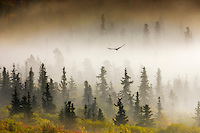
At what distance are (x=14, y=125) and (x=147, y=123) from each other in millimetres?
21291

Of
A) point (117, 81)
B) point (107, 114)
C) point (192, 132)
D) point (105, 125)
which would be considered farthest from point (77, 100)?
point (192, 132)

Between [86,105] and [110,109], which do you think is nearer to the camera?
[86,105]

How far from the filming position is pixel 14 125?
11977 mm

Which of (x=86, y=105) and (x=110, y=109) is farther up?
(x=86, y=105)

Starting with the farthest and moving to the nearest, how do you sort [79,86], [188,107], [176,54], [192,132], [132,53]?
[132,53], [176,54], [79,86], [188,107], [192,132]

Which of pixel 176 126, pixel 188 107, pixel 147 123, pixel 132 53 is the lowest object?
pixel 188 107

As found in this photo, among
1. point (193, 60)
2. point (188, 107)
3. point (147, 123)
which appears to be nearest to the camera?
point (147, 123)

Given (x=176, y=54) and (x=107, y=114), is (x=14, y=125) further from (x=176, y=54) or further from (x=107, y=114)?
(x=176, y=54)

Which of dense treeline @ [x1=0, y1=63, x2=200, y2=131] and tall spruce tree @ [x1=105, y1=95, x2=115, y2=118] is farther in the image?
tall spruce tree @ [x1=105, y1=95, x2=115, y2=118]

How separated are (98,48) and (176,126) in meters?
173

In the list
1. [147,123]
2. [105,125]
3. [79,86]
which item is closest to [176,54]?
[79,86]

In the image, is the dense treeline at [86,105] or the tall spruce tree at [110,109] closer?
the dense treeline at [86,105]

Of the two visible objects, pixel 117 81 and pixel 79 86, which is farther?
pixel 117 81

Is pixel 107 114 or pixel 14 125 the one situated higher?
pixel 14 125
